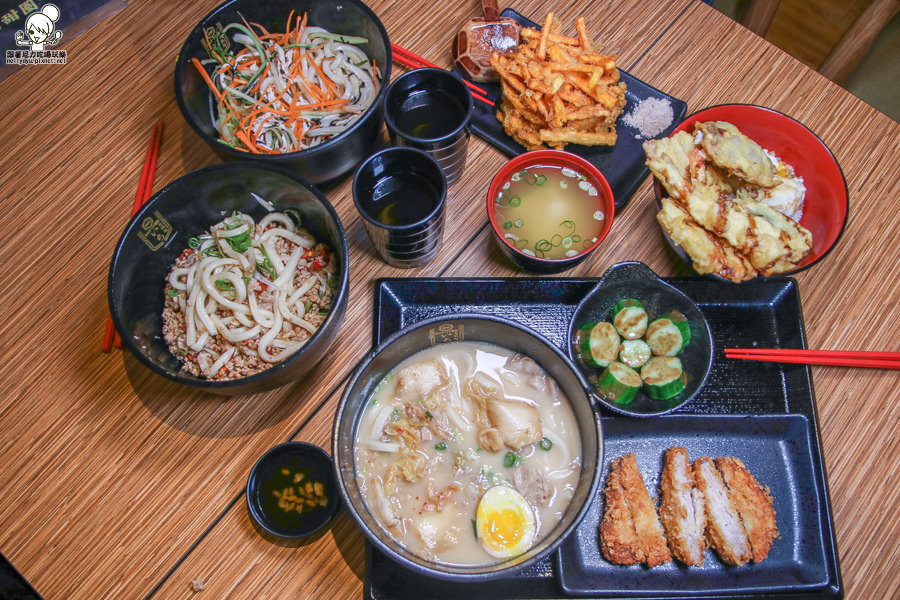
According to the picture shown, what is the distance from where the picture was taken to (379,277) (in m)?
2.16

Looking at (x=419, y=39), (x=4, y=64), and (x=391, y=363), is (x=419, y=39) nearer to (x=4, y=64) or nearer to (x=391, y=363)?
(x=391, y=363)

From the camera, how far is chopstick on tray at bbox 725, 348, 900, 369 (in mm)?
2016

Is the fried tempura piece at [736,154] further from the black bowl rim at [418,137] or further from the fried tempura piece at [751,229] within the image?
the black bowl rim at [418,137]

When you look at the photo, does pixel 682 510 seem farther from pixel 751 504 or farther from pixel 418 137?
pixel 418 137

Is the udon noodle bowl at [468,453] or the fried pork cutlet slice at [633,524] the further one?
the fried pork cutlet slice at [633,524]

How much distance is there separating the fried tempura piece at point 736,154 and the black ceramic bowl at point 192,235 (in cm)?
132

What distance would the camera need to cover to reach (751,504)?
184 centimetres

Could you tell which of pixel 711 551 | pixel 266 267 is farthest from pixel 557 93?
pixel 711 551

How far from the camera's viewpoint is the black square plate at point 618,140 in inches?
89.7

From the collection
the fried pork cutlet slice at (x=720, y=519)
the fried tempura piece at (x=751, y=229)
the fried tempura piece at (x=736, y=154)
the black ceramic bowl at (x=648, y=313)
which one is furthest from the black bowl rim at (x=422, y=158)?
the fried pork cutlet slice at (x=720, y=519)

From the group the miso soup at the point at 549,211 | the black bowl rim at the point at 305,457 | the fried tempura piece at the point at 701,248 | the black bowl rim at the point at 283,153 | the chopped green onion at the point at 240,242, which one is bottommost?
the black bowl rim at the point at 305,457

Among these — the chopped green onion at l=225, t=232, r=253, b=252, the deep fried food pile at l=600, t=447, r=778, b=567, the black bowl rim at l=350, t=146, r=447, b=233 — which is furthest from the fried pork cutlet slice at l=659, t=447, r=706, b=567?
the chopped green onion at l=225, t=232, r=253, b=252

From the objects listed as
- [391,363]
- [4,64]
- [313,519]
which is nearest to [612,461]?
[391,363]

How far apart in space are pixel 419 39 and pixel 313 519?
1.93 m
